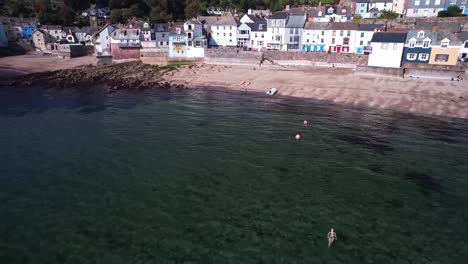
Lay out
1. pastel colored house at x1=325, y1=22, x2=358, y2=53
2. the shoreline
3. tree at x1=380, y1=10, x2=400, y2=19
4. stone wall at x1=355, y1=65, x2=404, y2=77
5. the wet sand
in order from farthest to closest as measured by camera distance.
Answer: tree at x1=380, y1=10, x2=400, y2=19, pastel colored house at x1=325, y1=22, x2=358, y2=53, stone wall at x1=355, y1=65, x2=404, y2=77, the shoreline, the wet sand

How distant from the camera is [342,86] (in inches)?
2082

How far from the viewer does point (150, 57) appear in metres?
79.8

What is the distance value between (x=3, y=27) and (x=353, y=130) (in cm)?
12130

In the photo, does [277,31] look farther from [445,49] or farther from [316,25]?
[445,49]

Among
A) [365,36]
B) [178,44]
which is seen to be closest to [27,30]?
[178,44]

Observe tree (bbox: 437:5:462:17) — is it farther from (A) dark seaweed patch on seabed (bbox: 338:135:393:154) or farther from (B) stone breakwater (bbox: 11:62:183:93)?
(B) stone breakwater (bbox: 11:62:183:93)

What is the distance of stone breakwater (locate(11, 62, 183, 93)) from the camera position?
59562 millimetres

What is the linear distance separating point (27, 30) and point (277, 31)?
95.6 m

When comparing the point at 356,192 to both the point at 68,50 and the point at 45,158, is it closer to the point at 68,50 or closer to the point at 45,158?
the point at 45,158

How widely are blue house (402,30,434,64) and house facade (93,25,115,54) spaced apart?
82.3 metres

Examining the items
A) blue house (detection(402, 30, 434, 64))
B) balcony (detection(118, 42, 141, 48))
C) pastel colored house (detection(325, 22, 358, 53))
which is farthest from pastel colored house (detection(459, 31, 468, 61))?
balcony (detection(118, 42, 141, 48))

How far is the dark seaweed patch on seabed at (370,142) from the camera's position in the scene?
2997 cm

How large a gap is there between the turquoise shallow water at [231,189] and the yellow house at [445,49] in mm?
28197

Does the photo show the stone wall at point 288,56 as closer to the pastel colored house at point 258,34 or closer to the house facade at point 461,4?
the pastel colored house at point 258,34
